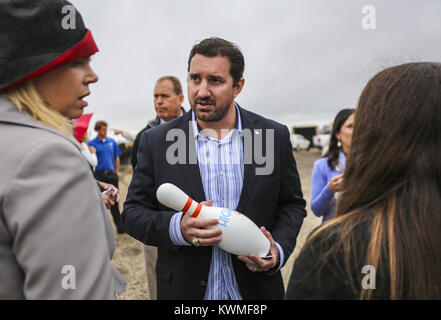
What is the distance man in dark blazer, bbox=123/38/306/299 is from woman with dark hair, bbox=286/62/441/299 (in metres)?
0.71

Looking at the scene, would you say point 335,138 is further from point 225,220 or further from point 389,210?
point 389,210

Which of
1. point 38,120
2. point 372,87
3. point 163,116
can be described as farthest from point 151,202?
point 163,116

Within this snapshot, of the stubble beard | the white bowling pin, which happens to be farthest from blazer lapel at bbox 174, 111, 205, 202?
the white bowling pin

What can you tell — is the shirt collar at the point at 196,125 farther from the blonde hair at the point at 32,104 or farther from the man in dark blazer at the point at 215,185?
the blonde hair at the point at 32,104

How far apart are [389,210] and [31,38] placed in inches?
46.4

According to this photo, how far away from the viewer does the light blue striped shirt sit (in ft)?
5.98

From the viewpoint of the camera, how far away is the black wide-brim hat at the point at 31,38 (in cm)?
99

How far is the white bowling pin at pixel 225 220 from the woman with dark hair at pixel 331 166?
125 cm

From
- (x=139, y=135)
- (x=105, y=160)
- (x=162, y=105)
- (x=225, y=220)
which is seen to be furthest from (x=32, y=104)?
(x=105, y=160)

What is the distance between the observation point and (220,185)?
189 cm

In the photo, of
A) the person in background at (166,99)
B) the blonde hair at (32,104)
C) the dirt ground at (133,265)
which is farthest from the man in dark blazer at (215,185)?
the dirt ground at (133,265)

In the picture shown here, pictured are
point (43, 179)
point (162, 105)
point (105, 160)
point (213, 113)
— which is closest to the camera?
point (43, 179)
